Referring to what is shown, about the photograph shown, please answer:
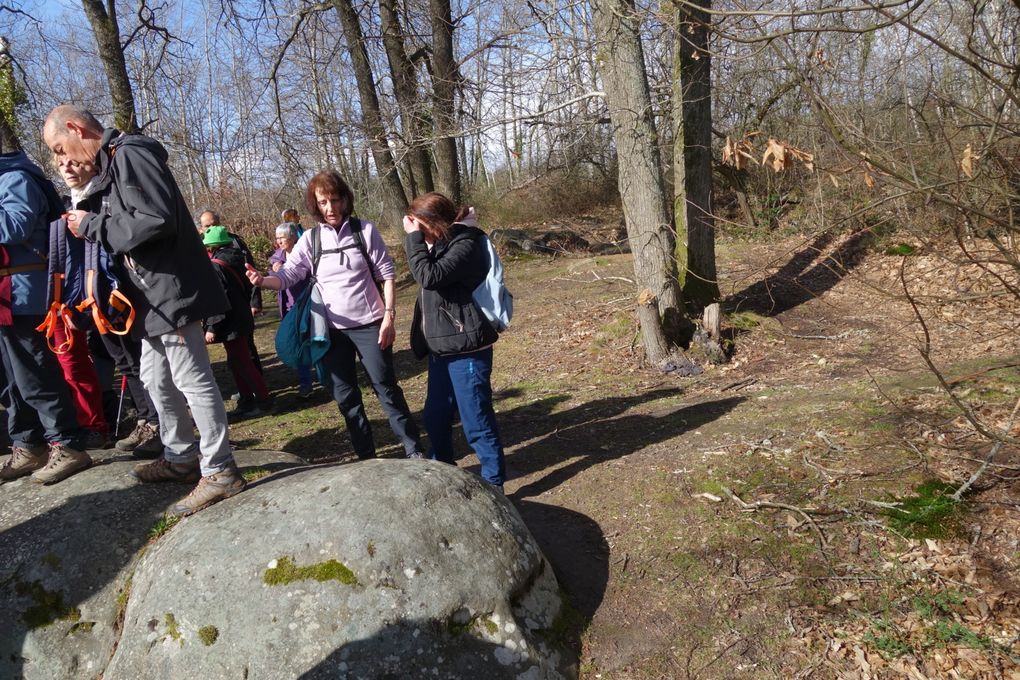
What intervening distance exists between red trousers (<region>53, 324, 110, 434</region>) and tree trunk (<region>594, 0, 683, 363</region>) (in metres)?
4.94

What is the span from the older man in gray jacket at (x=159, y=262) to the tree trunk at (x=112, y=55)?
30.9ft

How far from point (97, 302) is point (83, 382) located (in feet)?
6.28

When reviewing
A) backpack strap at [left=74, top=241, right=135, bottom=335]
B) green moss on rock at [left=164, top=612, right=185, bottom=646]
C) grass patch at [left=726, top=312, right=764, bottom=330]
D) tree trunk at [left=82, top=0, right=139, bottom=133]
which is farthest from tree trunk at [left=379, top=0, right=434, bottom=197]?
green moss on rock at [left=164, top=612, right=185, bottom=646]

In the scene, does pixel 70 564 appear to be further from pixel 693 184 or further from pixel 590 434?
pixel 693 184

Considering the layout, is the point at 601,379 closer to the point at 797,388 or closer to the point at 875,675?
the point at 797,388

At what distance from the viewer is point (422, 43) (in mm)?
13680

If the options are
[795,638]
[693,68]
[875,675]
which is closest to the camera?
[875,675]

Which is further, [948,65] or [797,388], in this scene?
[797,388]

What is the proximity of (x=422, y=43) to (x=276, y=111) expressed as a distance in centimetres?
311

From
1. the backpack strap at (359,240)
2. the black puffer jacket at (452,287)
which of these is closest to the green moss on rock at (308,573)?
the black puffer jacket at (452,287)

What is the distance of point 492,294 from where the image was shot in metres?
4.02

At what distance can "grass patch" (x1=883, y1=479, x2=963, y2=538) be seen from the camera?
362 centimetres

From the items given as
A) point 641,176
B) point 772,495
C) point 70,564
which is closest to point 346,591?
point 70,564

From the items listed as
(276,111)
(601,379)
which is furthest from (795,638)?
(276,111)
